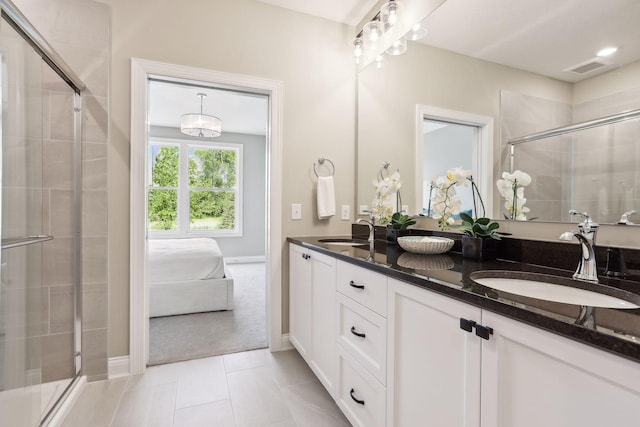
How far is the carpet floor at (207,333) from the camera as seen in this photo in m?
2.33

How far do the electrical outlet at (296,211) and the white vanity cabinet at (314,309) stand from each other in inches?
9.4

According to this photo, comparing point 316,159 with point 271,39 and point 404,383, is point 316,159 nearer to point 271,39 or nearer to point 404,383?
point 271,39

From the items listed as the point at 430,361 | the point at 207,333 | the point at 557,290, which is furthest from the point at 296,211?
the point at 557,290

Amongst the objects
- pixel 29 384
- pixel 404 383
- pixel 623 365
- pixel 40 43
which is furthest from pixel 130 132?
pixel 623 365

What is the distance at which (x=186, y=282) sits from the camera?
3.09 meters

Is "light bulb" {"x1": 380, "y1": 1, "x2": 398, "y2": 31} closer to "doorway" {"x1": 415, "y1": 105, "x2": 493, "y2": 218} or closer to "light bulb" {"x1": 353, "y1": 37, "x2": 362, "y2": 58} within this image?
"light bulb" {"x1": 353, "y1": 37, "x2": 362, "y2": 58}

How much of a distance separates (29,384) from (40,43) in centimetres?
158

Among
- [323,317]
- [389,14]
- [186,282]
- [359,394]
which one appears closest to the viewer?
[359,394]

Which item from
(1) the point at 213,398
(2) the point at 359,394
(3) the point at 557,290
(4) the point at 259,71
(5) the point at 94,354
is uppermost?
(4) the point at 259,71

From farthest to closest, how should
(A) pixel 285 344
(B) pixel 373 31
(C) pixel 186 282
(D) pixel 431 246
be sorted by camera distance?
(C) pixel 186 282 < (A) pixel 285 344 < (B) pixel 373 31 < (D) pixel 431 246

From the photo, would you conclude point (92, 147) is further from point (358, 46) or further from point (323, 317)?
point (358, 46)

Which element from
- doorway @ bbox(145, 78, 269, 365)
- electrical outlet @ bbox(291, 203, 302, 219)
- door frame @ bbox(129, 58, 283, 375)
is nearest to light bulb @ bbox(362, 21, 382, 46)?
doorway @ bbox(145, 78, 269, 365)

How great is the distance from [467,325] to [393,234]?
117 cm

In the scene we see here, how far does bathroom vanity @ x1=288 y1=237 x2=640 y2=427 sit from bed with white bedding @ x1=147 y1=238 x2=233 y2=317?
6.05 ft
